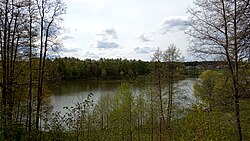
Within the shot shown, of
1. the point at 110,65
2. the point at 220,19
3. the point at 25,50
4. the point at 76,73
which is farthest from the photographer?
the point at 110,65

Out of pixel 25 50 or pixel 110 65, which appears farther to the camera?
pixel 110 65

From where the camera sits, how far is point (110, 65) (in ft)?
235

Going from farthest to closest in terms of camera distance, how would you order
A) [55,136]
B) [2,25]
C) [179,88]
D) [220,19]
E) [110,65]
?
[110,65] < [179,88] < [2,25] < [55,136] < [220,19]

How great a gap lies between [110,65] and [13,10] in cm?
6054

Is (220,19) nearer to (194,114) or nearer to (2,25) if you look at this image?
(194,114)

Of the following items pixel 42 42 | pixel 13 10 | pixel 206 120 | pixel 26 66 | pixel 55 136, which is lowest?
pixel 55 136

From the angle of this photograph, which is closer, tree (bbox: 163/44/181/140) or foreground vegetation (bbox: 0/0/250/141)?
foreground vegetation (bbox: 0/0/250/141)

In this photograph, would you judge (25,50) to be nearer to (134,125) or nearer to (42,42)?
(42,42)

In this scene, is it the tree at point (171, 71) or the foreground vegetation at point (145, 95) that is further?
the tree at point (171, 71)

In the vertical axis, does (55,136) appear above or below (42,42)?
below

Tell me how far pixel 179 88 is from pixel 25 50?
9.92m

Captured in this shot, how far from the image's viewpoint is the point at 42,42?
12945 mm

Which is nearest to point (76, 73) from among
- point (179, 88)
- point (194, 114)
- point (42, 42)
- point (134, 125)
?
point (134, 125)

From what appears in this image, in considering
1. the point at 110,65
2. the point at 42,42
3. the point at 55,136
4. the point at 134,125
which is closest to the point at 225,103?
the point at 55,136
